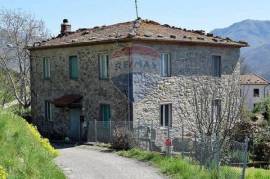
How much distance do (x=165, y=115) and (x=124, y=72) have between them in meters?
3.43

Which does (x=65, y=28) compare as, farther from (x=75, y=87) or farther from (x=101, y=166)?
(x=101, y=166)

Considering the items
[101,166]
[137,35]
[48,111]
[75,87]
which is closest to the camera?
[101,166]

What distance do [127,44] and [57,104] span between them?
630cm

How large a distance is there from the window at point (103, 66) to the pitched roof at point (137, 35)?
93 cm

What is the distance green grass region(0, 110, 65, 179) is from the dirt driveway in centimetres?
317

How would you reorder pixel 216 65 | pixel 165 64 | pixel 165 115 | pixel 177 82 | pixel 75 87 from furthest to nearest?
1. pixel 216 65
2. pixel 75 87
3. pixel 177 82
4. pixel 165 115
5. pixel 165 64

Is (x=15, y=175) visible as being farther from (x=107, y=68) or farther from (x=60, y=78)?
(x=60, y=78)

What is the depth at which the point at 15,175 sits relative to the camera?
8922 mm

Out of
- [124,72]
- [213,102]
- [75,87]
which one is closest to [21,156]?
[124,72]

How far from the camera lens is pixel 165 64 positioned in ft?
82.9

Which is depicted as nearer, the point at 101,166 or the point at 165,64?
the point at 101,166

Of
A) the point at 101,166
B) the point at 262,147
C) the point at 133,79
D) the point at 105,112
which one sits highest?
the point at 133,79

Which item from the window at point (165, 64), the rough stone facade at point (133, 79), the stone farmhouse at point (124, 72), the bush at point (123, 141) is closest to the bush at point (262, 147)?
the rough stone facade at point (133, 79)

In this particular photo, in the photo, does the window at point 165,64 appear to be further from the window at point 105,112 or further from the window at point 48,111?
the window at point 48,111
